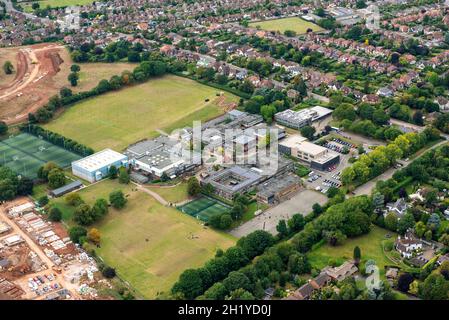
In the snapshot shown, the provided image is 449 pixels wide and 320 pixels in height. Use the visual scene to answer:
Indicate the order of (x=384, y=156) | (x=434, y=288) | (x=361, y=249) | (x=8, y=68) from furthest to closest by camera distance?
(x=8, y=68), (x=384, y=156), (x=361, y=249), (x=434, y=288)

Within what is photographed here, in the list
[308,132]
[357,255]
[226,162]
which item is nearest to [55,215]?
[226,162]

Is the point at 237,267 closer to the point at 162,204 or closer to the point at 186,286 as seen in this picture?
the point at 186,286

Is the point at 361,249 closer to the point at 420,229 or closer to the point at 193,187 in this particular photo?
the point at 420,229

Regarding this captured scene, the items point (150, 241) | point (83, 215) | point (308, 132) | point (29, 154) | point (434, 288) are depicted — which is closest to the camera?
point (434, 288)

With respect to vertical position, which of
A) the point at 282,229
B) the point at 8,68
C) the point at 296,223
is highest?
the point at 282,229

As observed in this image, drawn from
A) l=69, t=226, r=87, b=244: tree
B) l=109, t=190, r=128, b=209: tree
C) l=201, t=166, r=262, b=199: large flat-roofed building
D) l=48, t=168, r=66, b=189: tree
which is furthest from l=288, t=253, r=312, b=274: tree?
l=48, t=168, r=66, b=189: tree
